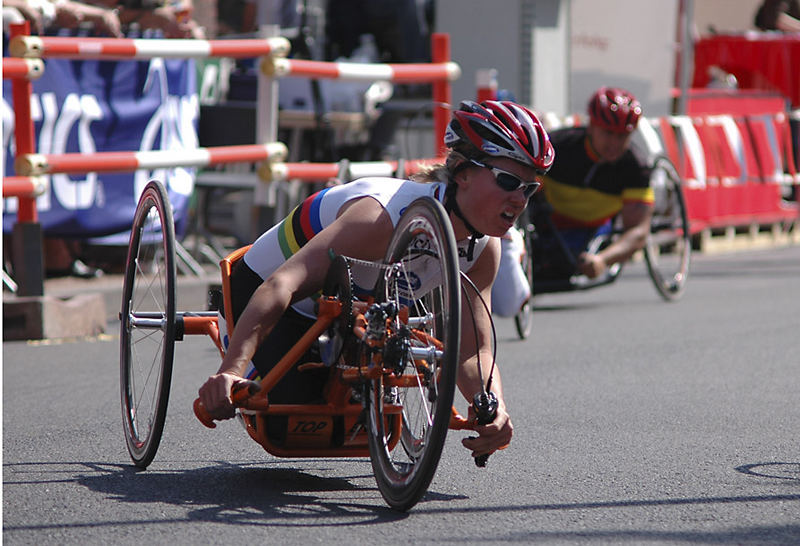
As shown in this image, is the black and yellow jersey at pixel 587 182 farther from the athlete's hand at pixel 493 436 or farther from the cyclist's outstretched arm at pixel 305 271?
the athlete's hand at pixel 493 436

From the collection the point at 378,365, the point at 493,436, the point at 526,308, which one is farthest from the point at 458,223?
the point at 526,308

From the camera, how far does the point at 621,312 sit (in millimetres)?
10062

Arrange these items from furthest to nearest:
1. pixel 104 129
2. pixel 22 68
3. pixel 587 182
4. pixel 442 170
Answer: pixel 587 182 < pixel 104 129 < pixel 22 68 < pixel 442 170

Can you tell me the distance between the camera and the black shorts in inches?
184

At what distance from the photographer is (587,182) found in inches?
385

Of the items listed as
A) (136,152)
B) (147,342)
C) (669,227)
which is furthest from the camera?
(669,227)

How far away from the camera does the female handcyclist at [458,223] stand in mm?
4320

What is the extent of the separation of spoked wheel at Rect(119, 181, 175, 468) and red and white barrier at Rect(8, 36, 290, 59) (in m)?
3.08

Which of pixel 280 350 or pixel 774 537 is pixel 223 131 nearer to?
pixel 280 350

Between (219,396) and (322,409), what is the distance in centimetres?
45

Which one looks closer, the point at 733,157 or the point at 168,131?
the point at 168,131

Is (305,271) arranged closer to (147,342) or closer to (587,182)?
(147,342)

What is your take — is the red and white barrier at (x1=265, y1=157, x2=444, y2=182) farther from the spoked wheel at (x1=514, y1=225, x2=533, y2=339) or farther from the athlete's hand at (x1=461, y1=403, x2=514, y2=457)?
the athlete's hand at (x1=461, y1=403, x2=514, y2=457)

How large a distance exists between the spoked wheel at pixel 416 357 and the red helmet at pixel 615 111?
509 centimetres
